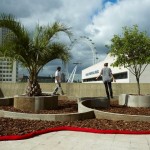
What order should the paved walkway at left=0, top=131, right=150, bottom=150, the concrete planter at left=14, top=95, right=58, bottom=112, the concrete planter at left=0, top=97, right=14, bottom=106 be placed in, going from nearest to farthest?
1. the paved walkway at left=0, top=131, right=150, bottom=150
2. the concrete planter at left=14, top=95, right=58, bottom=112
3. the concrete planter at left=0, top=97, right=14, bottom=106

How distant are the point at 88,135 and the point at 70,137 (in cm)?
48

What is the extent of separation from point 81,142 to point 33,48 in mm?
7211

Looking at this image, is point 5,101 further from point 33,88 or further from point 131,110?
point 131,110

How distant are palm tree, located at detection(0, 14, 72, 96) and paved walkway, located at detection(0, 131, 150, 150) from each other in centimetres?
599

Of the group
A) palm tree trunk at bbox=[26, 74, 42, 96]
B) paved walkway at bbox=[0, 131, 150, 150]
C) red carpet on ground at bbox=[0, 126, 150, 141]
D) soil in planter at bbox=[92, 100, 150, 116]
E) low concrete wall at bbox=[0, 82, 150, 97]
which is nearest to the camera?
paved walkway at bbox=[0, 131, 150, 150]

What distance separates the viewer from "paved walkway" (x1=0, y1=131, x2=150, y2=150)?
6.59m

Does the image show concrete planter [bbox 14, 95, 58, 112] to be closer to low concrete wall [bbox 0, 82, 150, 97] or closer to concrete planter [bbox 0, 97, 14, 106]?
concrete planter [bbox 0, 97, 14, 106]

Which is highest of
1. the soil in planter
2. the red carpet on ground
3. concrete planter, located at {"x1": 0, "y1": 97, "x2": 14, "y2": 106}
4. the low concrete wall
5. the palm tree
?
the palm tree

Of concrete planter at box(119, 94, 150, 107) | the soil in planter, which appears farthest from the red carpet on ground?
concrete planter at box(119, 94, 150, 107)

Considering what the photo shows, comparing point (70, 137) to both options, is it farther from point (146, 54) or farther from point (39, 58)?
point (146, 54)

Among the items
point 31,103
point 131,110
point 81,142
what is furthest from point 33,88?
point 81,142

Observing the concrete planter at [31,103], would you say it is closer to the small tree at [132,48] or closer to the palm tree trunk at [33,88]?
the palm tree trunk at [33,88]

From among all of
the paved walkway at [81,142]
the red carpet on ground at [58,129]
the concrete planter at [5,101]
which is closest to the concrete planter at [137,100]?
the concrete planter at [5,101]

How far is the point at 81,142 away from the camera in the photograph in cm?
703
